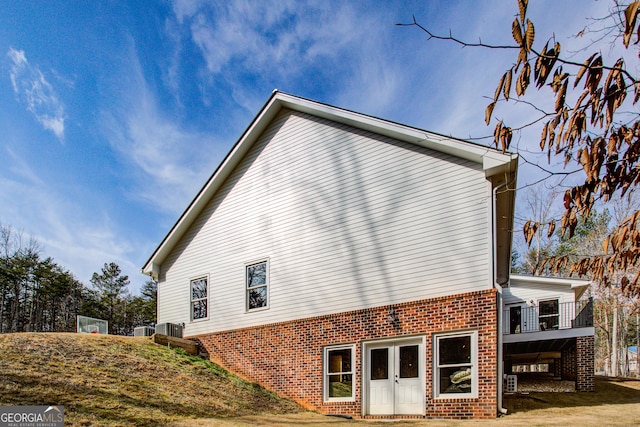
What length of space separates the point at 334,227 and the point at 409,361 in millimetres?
4010

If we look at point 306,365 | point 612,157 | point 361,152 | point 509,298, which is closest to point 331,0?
point 361,152

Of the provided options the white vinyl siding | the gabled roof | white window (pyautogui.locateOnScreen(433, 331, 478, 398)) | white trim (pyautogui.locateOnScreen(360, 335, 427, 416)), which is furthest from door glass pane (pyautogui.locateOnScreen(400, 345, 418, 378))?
the gabled roof

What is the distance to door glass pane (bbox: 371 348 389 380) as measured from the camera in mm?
10602

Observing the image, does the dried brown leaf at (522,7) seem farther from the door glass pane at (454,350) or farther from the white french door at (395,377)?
the white french door at (395,377)

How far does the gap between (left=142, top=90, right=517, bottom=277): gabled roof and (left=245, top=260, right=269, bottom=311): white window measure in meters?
3.39

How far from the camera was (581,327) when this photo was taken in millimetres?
14766

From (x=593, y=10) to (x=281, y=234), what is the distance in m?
10.7

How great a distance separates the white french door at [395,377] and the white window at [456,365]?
0.40m

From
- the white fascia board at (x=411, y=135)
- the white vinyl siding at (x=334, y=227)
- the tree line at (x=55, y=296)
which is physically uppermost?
the white fascia board at (x=411, y=135)

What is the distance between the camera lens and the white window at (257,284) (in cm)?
1334

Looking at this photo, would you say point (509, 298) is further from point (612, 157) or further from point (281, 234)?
point (612, 157)

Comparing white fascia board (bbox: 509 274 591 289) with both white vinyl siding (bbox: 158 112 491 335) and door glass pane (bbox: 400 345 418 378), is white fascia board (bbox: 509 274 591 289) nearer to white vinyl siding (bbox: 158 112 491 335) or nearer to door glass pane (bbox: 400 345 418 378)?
white vinyl siding (bbox: 158 112 491 335)

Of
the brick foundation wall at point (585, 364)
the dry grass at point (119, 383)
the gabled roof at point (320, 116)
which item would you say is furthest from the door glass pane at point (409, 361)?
the brick foundation wall at point (585, 364)

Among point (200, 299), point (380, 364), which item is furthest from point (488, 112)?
point (200, 299)
